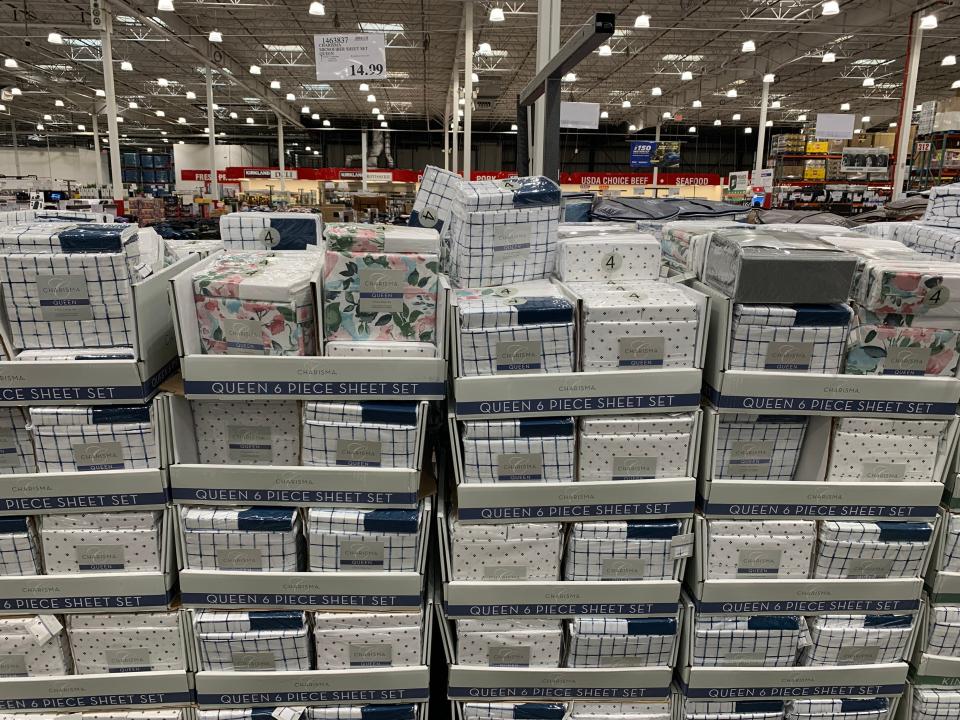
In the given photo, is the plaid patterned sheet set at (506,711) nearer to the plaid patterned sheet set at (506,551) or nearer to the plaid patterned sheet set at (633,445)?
the plaid patterned sheet set at (506,551)

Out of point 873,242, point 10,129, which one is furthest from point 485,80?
point 10,129

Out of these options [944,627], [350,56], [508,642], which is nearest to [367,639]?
[508,642]

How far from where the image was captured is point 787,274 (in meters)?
2.02

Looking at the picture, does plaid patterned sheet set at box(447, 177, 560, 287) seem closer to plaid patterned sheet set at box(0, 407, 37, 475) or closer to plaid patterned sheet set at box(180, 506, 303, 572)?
plaid patterned sheet set at box(180, 506, 303, 572)

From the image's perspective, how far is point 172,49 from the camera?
62.1 feet

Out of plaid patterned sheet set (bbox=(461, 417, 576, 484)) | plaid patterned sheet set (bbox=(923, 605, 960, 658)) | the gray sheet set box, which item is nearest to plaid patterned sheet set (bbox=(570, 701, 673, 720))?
plaid patterned sheet set (bbox=(461, 417, 576, 484))

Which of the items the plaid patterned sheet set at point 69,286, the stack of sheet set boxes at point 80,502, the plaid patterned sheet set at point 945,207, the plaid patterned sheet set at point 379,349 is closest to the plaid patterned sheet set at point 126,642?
the stack of sheet set boxes at point 80,502

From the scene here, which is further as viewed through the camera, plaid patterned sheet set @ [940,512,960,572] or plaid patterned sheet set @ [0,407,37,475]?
plaid patterned sheet set @ [940,512,960,572]

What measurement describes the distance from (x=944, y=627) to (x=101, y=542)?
9.42ft

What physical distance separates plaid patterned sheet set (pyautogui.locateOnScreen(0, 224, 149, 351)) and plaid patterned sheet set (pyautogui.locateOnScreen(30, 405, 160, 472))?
0.71ft

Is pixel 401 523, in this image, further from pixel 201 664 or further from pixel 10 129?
pixel 10 129

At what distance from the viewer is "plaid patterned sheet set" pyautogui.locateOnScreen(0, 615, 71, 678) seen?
221cm

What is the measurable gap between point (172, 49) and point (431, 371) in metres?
20.8

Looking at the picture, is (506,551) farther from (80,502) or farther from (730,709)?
(80,502)
